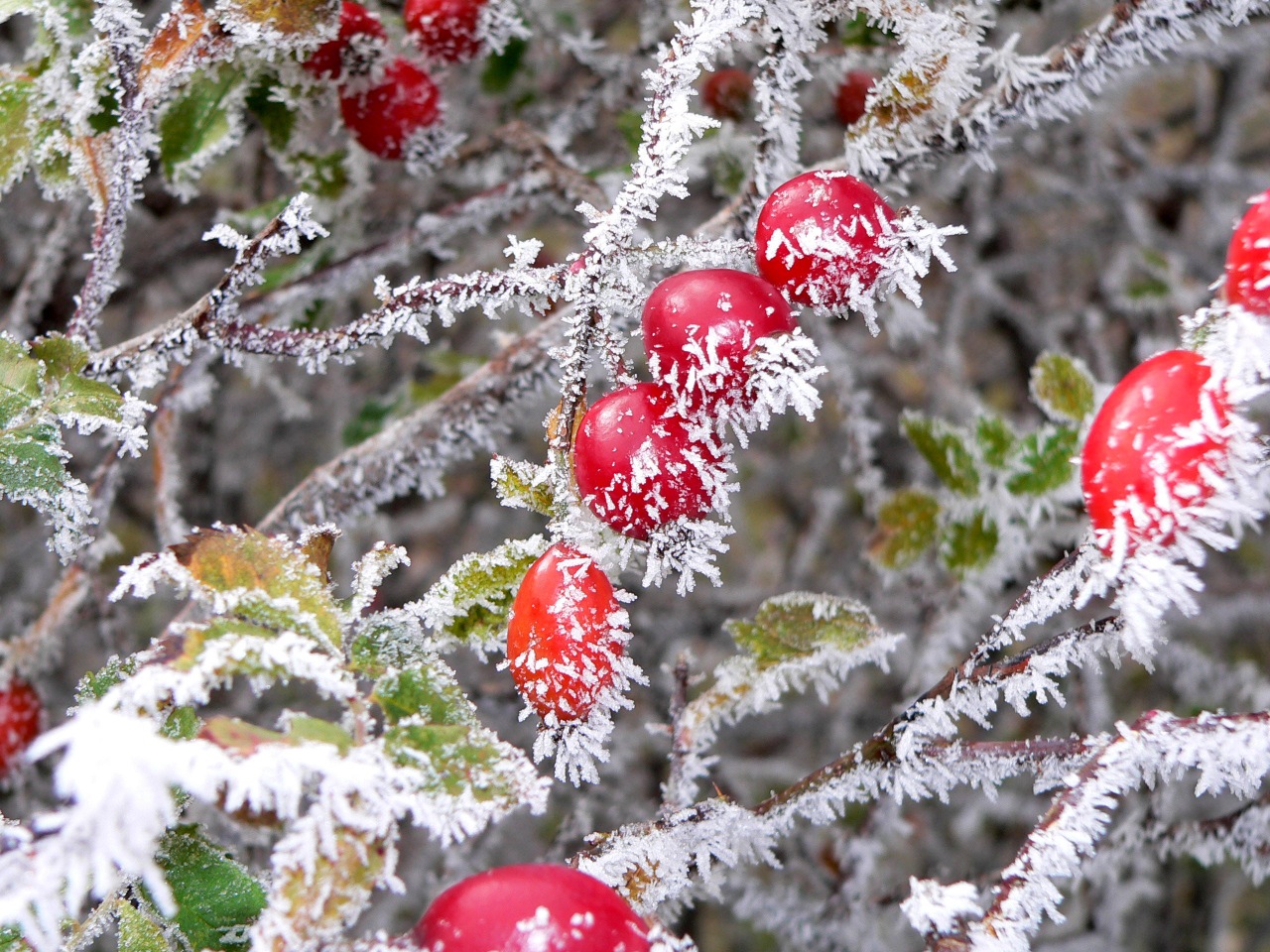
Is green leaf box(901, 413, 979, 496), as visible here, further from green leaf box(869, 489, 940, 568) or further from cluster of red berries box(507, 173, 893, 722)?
cluster of red berries box(507, 173, 893, 722)

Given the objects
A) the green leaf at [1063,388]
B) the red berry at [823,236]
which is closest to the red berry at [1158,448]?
the red berry at [823,236]

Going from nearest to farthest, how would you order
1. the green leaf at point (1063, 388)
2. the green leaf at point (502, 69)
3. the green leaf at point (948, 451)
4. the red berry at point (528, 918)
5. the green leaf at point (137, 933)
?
1. the red berry at point (528, 918)
2. the green leaf at point (137, 933)
3. the green leaf at point (1063, 388)
4. the green leaf at point (948, 451)
5. the green leaf at point (502, 69)

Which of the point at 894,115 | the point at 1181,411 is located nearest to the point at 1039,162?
the point at 894,115

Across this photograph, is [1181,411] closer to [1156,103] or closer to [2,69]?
[2,69]

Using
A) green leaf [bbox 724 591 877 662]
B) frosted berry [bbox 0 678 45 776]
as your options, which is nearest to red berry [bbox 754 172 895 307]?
green leaf [bbox 724 591 877 662]

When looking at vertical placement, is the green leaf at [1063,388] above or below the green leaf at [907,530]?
above

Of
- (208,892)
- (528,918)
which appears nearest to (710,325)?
(528,918)

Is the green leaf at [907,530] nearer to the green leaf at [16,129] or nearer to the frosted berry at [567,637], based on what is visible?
the frosted berry at [567,637]

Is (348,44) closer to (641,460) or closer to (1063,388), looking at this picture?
(641,460)

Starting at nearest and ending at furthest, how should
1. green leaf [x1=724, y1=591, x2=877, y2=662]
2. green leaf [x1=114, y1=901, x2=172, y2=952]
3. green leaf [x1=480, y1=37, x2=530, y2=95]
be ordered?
green leaf [x1=114, y1=901, x2=172, y2=952] < green leaf [x1=724, y1=591, x2=877, y2=662] < green leaf [x1=480, y1=37, x2=530, y2=95]
